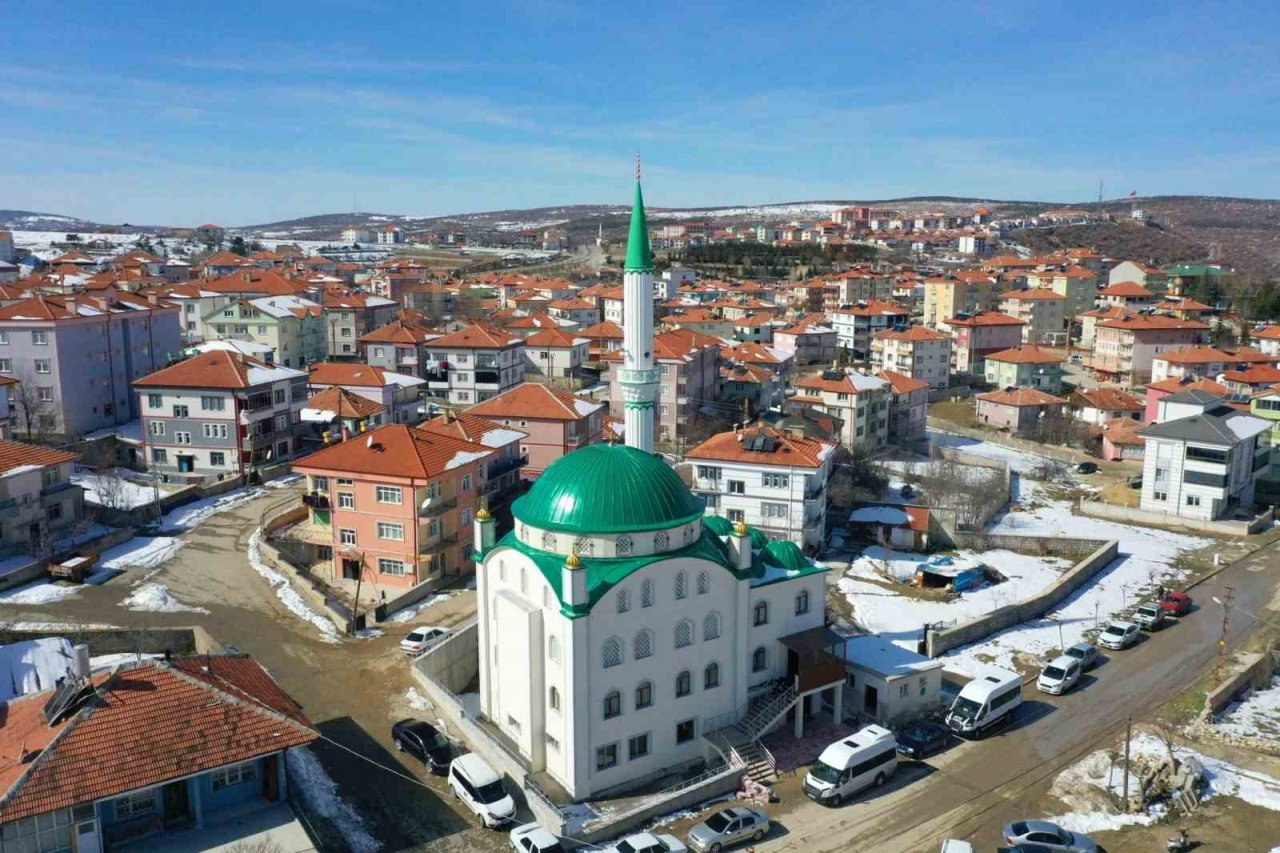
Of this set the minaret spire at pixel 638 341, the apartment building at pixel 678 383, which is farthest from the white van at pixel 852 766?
the apartment building at pixel 678 383

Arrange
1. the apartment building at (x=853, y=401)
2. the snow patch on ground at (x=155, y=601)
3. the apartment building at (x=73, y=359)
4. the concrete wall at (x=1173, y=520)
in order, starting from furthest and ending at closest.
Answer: the apartment building at (x=853, y=401) → the apartment building at (x=73, y=359) → the concrete wall at (x=1173, y=520) → the snow patch on ground at (x=155, y=601)

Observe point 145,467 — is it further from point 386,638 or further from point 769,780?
point 769,780

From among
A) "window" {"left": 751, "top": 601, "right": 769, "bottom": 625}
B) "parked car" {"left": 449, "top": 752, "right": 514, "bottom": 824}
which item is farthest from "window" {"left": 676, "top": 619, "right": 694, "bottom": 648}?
"parked car" {"left": 449, "top": 752, "right": 514, "bottom": 824}

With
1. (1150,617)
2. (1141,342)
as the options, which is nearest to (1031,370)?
(1141,342)

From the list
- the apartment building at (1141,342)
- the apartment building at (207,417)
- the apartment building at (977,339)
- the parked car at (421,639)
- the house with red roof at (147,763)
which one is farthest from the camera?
the apartment building at (977,339)

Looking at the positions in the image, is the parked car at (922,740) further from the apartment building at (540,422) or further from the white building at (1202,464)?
the white building at (1202,464)

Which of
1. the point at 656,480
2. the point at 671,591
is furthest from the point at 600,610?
the point at 656,480

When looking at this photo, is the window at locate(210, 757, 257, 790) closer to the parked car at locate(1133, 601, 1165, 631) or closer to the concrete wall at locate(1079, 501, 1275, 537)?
the parked car at locate(1133, 601, 1165, 631)
